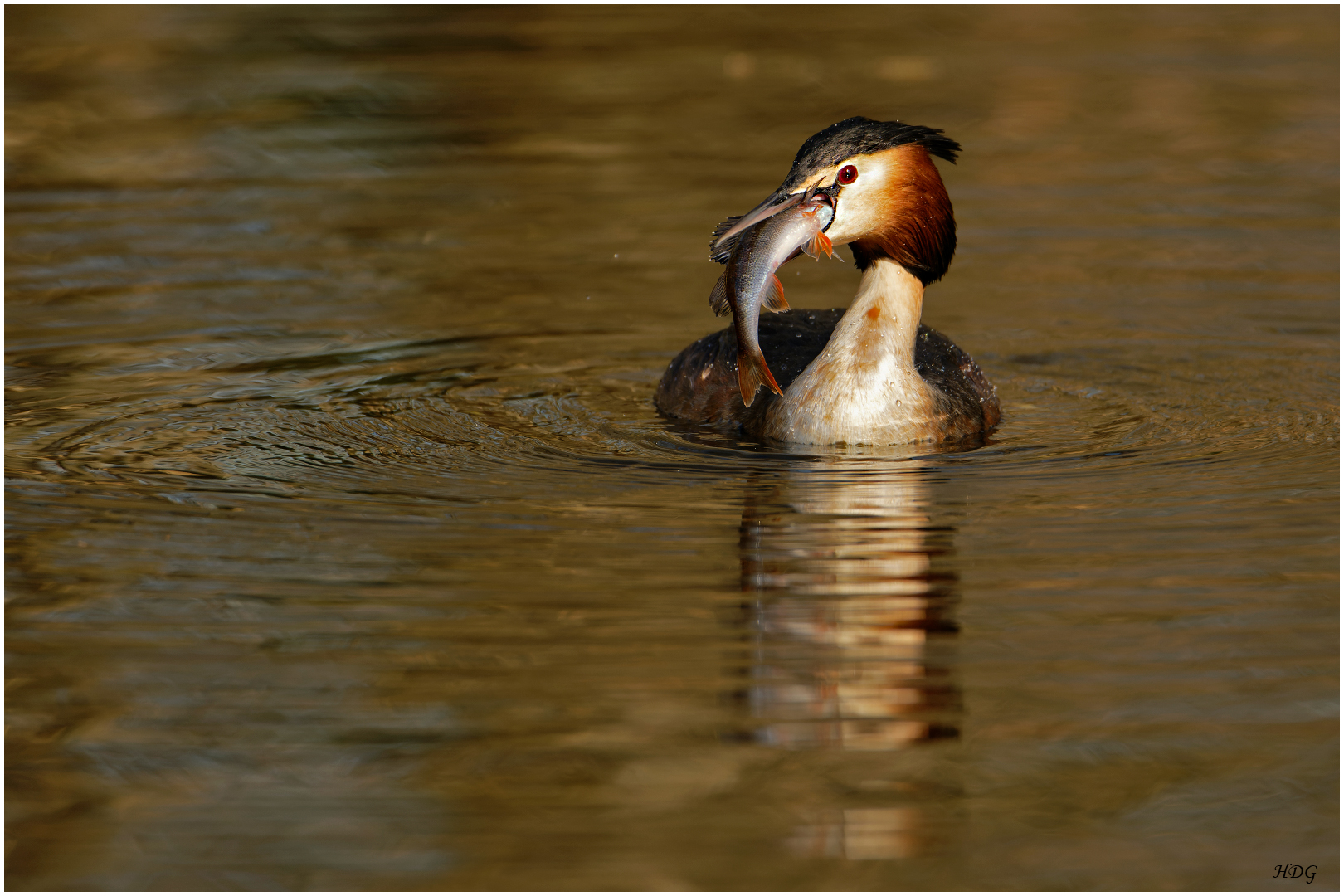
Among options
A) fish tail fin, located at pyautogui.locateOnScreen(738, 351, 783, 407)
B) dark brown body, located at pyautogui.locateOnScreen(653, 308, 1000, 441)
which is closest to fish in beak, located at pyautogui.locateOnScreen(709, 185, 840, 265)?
fish tail fin, located at pyautogui.locateOnScreen(738, 351, 783, 407)

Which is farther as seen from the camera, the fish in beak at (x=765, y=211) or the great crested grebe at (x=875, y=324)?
the great crested grebe at (x=875, y=324)

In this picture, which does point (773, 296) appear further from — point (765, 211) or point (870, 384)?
point (870, 384)

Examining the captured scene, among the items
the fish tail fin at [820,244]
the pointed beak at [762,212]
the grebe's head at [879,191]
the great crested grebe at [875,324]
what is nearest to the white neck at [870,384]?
the great crested grebe at [875,324]

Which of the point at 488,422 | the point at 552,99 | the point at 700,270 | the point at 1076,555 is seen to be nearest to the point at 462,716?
the point at 1076,555

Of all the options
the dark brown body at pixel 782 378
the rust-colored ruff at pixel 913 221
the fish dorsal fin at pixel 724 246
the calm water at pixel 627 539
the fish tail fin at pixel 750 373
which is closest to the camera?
the calm water at pixel 627 539

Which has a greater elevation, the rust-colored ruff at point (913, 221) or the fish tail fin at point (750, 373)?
the rust-colored ruff at point (913, 221)

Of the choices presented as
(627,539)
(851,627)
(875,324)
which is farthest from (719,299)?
(851,627)

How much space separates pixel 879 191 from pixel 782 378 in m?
1.17

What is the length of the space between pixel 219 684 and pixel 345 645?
1.48 feet

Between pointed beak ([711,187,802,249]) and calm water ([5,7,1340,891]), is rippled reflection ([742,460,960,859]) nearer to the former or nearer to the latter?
calm water ([5,7,1340,891])

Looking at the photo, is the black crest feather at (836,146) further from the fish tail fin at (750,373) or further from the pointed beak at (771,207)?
the fish tail fin at (750,373)

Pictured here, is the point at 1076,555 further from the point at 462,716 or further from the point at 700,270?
the point at 700,270

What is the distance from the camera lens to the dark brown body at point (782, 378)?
8977mm

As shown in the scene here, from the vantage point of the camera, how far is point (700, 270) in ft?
41.9
